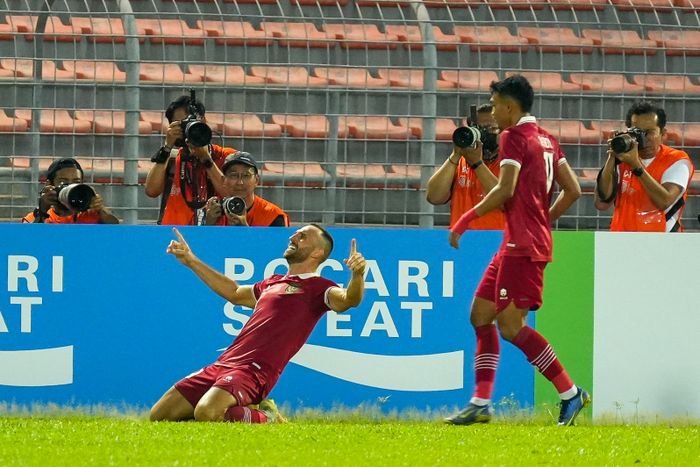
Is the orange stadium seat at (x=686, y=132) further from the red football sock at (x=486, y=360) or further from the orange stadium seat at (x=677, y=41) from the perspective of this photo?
the red football sock at (x=486, y=360)

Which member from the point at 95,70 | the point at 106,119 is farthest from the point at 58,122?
the point at 95,70

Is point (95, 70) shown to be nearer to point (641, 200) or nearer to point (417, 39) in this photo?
point (417, 39)

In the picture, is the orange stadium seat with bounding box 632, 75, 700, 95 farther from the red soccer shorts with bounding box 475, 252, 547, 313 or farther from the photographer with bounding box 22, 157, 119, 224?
the photographer with bounding box 22, 157, 119, 224

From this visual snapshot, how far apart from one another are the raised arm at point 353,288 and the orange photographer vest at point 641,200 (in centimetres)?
195

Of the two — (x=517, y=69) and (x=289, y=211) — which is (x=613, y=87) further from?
(x=289, y=211)

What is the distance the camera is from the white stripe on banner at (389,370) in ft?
24.8

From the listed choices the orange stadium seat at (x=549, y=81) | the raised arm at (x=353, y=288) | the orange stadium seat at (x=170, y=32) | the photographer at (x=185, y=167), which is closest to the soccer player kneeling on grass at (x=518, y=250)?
the raised arm at (x=353, y=288)

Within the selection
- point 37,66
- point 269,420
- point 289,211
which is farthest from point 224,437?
point 37,66

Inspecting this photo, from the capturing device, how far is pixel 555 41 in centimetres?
838

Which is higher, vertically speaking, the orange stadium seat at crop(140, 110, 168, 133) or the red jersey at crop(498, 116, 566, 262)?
the orange stadium seat at crop(140, 110, 168, 133)

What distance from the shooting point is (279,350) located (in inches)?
272

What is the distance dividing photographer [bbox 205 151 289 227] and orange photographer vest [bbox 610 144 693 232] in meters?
1.93

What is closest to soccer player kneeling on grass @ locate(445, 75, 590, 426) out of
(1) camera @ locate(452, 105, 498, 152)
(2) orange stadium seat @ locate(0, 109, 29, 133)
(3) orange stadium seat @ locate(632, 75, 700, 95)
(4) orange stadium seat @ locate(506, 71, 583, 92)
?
(1) camera @ locate(452, 105, 498, 152)

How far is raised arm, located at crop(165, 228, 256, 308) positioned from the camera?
7113 mm
